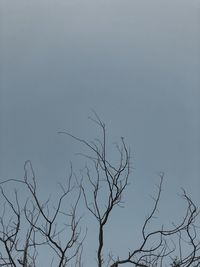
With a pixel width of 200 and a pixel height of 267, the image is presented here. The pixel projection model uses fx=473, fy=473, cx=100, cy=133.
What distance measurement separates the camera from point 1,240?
5.86 meters

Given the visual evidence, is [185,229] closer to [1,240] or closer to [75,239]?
[75,239]

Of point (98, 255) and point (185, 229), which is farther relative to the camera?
point (185, 229)

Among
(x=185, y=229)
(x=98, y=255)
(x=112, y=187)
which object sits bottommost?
(x=98, y=255)

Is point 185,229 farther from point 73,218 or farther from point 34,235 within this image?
point 34,235

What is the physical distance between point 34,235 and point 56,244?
0.44 meters

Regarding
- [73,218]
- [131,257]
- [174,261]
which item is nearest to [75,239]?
[73,218]

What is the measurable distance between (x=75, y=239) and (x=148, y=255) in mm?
949

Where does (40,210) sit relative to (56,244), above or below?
above

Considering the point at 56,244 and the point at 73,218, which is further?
the point at 73,218

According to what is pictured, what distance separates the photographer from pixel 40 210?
19.3 ft

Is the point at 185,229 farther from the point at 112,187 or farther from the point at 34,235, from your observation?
the point at 34,235

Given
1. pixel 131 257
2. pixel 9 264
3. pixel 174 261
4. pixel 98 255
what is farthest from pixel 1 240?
pixel 174 261

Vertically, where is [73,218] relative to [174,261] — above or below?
above

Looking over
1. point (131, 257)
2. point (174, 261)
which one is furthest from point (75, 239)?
point (174, 261)
